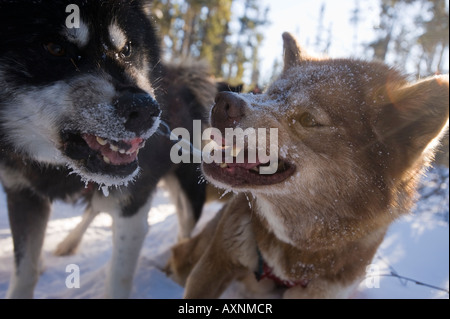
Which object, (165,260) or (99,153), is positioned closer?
(99,153)

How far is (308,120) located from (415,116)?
0.62 meters

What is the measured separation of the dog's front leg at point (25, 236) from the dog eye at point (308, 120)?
1952mm

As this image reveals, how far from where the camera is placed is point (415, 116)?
1858 millimetres

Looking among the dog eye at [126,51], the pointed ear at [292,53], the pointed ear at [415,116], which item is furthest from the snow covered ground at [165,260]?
the pointed ear at [292,53]

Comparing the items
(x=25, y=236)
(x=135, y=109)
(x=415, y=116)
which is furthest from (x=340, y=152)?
(x=25, y=236)

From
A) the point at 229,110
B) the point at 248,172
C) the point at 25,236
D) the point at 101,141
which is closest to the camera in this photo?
the point at 101,141

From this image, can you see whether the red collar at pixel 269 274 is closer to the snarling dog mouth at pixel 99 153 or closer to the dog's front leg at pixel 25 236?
the snarling dog mouth at pixel 99 153

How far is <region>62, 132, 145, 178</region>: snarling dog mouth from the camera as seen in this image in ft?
5.46

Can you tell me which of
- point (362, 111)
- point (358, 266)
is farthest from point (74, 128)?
point (358, 266)

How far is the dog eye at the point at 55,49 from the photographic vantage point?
1.60 m

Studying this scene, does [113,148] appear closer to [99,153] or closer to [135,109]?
[99,153]

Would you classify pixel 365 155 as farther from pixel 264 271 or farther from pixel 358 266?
pixel 264 271

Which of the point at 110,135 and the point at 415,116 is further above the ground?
the point at 415,116
